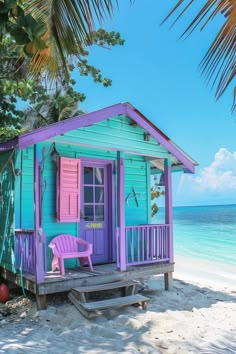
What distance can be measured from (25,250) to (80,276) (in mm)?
994

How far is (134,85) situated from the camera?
28703 millimetres

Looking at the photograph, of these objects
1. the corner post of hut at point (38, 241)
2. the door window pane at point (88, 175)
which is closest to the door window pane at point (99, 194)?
the door window pane at point (88, 175)

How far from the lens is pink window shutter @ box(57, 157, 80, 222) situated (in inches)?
270

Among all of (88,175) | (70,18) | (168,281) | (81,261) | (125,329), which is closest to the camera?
(70,18)

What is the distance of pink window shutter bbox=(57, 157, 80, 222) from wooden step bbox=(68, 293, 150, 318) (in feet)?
5.22

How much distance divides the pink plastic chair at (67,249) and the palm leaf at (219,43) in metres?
4.60

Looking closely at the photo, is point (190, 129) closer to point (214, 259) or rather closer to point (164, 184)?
point (214, 259)

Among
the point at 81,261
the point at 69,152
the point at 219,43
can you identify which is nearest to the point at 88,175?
the point at 69,152

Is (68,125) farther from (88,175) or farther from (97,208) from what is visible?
(97,208)

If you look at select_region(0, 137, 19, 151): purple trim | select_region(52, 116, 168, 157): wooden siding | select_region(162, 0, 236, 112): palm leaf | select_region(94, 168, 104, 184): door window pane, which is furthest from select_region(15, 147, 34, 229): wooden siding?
select_region(162, 0, 236, 112): palm leaf

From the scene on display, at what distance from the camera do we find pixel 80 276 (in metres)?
6.12

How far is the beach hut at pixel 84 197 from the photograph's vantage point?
19.2ft

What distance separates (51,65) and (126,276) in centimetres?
399

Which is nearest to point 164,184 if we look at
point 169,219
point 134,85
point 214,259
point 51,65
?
point 169,219
